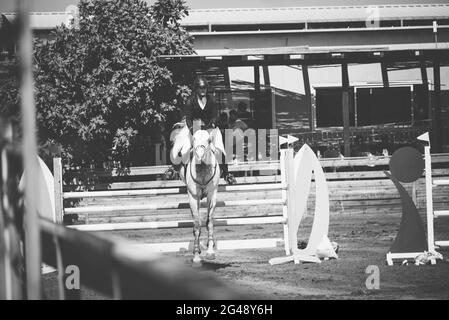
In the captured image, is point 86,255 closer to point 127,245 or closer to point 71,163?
point 127,245

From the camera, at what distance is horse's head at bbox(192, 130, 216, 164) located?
895 cm

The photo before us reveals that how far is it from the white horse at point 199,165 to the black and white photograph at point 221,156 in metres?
0.03

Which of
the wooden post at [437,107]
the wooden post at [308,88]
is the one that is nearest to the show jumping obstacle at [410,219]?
the wooden post at [437,107]

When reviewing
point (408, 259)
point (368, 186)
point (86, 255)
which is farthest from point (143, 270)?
point (368, 186)

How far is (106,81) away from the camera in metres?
16.0

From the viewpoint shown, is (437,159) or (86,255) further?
(437,159)

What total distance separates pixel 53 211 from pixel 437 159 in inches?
450

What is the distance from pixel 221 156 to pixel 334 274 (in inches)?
89.9

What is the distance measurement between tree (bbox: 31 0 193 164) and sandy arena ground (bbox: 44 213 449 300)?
3639 mm

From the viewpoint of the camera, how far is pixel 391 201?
1664 centimetres

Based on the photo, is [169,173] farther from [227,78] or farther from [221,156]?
[221,156]

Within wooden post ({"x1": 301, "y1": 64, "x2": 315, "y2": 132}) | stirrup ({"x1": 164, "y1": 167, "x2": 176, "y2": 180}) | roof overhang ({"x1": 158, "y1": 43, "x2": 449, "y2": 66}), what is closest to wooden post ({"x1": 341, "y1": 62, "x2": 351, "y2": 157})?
roof overhang ({"x1": 158, "y1": 43, "x2": 449, "y2": 66})

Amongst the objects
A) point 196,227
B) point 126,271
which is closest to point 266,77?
point 196,227

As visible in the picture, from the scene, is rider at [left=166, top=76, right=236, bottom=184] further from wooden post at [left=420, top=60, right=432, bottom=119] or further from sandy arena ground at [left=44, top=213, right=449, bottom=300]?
wooden post at [left=420, top=60, right=432, bottom=119]
